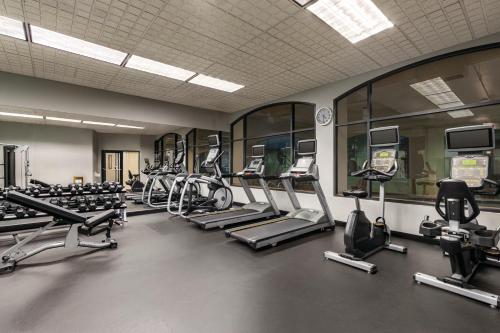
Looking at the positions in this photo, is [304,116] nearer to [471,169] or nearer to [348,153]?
[348,153]

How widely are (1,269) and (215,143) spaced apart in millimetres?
4370

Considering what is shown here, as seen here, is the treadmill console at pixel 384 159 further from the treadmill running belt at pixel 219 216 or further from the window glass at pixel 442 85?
the treadmill running belt at pixel 219 216

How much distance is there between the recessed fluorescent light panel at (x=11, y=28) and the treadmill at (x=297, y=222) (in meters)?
4.15

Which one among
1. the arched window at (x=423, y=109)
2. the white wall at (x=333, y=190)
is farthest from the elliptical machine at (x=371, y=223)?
the white wall at (x=333, y=190)

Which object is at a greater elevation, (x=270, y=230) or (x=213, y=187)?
(x=213, y=187)

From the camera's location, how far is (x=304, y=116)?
6234 millimetres

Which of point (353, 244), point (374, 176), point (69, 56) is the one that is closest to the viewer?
point (353, 244)

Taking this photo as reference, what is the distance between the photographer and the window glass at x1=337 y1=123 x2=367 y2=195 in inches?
215

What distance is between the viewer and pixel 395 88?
16.9ft

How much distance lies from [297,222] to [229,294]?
8.52 ft

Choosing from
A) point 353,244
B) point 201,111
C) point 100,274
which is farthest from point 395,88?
point 100,274

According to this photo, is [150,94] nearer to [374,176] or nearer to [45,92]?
[45,92]

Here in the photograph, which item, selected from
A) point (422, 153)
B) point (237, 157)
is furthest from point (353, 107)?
point (237, 157)

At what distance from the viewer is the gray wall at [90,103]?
5.04 meters
